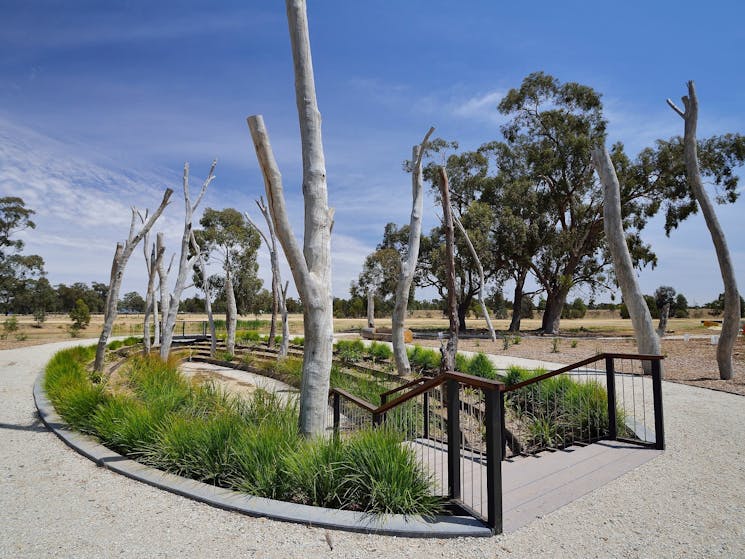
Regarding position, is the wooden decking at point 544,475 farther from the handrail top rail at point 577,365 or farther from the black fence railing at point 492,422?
the handrail top rail at point 577,365

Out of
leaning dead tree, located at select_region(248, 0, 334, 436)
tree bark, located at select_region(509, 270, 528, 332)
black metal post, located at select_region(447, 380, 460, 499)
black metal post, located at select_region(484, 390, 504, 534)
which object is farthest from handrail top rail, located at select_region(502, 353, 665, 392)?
tree bark, located at select_region(509, 270, 528, 332)

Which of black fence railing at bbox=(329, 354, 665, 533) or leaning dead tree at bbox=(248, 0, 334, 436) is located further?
leaning dead tree at bbox=(248, 0, 334, 436)

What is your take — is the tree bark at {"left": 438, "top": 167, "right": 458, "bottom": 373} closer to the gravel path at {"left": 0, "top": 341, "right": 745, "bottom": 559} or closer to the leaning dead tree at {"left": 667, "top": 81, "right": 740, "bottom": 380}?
the gravel path at {"left": 0, "top": 341, "right": 745, "bottom": 559}

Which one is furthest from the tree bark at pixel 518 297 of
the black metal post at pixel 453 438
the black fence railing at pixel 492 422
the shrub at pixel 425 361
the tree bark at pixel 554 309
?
the black metal post at pixel 453 438

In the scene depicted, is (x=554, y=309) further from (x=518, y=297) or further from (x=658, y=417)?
(x=658, y=417)

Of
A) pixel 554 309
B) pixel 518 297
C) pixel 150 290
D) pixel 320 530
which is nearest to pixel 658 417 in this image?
pixel 320 530

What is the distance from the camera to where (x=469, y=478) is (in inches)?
166

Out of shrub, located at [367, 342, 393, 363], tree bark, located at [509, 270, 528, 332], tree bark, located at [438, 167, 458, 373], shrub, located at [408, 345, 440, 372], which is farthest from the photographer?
tree bark, located at [509, 270, 528, 332]

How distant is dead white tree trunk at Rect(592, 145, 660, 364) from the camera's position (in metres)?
9.12

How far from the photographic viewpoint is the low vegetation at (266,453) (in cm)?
354

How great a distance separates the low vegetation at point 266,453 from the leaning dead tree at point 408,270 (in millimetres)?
4573

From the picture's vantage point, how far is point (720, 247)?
9.98 metres

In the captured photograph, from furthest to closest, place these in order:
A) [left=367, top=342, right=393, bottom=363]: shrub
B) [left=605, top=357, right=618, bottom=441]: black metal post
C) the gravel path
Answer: [left=367, top=342, right=393, bottom=363]: shrub < [left=605, top=357, right=618, bottom=441]: black metal post < the gravel path

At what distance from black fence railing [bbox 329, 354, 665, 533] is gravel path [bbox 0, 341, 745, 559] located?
0.52 m
